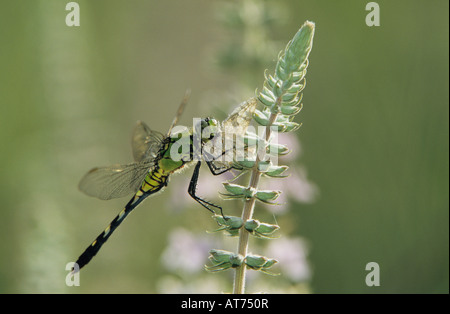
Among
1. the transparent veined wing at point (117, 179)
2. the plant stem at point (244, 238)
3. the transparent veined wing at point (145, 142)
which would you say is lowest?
the plant stem at point (244, 238)

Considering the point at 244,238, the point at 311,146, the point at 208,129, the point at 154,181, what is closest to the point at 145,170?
the point at 154,181

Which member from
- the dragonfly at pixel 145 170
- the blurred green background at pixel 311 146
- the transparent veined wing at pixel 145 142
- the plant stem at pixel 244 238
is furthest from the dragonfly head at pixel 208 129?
the blurred green background at pixel 311 146

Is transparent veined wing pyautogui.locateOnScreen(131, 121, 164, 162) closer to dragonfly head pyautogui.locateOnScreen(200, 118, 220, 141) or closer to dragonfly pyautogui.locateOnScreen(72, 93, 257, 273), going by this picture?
dragonfly pyautogui.locateOnScreen(72, 93, 257, 273)

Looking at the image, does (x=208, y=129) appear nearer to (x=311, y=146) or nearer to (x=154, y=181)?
(x=154, y=181)

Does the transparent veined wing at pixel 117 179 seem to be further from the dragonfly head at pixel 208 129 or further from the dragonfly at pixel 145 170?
the dragonfly head at pixel 208 129

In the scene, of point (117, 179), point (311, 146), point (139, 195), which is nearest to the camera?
point (117, 179)

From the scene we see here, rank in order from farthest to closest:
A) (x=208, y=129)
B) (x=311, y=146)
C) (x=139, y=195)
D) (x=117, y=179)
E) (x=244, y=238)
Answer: (x=311, y=146) < (x=139, y=195) < (x=117, y=179) < (x=208, y=129) < (x=244, y=238)

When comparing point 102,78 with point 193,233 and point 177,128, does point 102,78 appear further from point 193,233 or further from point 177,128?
point 177,128
